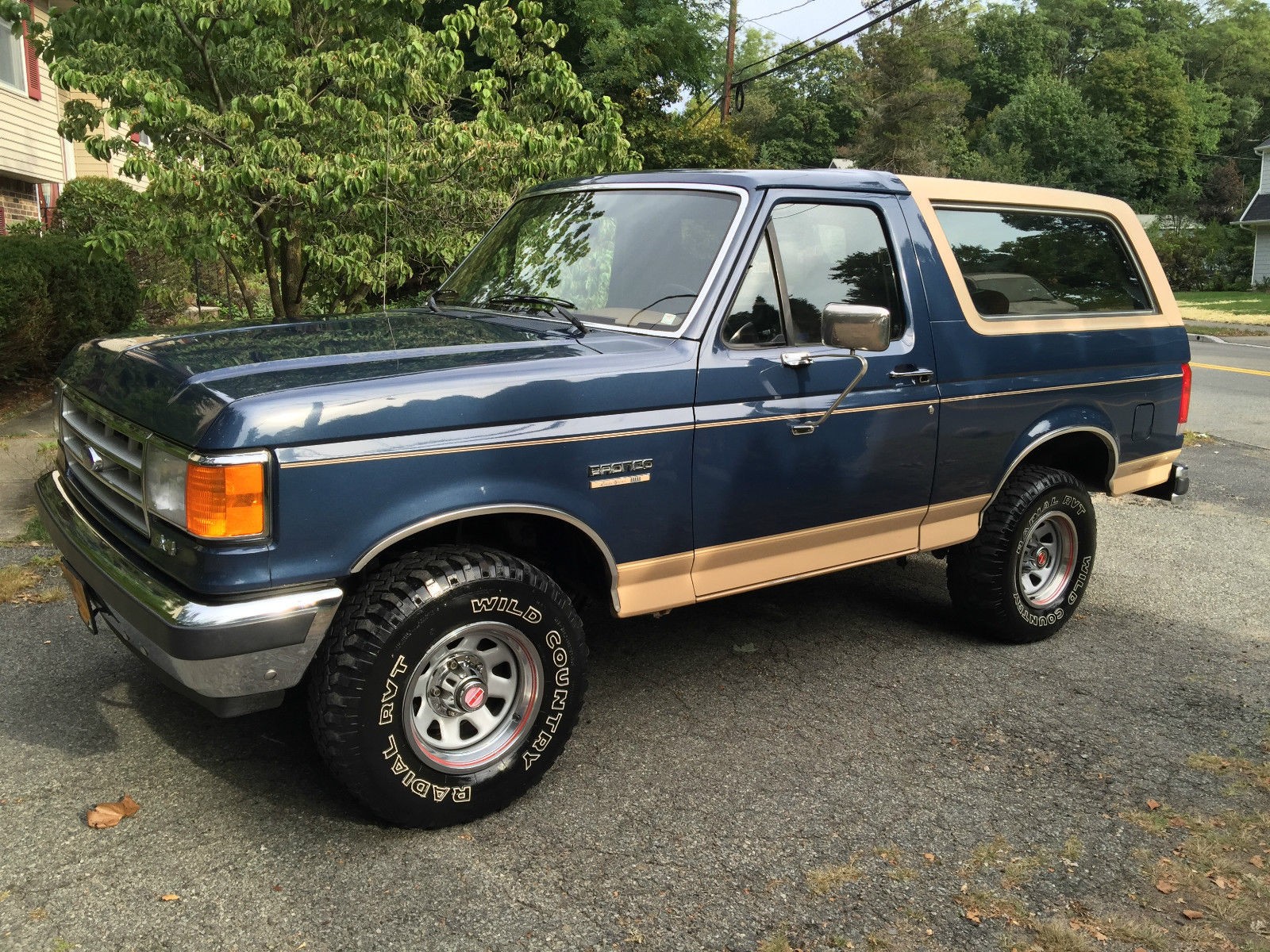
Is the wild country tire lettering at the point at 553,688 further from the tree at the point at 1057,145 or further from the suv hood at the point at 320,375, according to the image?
the tree at the point at 1057,145

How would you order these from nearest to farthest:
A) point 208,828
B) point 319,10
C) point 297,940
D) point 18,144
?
point 297,940 < point 208,828 < point 319,10 < point 18,144

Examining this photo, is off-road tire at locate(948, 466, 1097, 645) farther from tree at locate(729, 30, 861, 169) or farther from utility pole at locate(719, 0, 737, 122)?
tree at locate(729, 30, 861, 169)

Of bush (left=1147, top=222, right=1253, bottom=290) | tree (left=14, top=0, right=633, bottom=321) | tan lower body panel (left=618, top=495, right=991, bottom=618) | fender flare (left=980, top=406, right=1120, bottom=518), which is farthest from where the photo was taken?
bush (left=1147, top=222, right=1253, bottom=290)

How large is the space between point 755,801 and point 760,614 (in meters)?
1.86

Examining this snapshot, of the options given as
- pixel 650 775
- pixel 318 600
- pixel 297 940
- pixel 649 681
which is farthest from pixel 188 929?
pixel 649 681

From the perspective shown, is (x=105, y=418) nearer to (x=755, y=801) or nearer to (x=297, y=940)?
(x=297, y=940)

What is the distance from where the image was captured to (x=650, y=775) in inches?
152

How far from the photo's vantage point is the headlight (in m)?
2.96

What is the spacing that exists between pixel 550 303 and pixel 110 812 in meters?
2.34

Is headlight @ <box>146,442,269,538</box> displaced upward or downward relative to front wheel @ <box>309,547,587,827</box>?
upward

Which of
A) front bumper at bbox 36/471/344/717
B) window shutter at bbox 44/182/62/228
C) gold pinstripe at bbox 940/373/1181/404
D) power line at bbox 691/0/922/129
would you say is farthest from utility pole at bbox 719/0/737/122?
front bumper at bbox 36/471/344/717

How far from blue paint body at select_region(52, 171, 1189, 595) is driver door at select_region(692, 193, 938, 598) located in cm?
1

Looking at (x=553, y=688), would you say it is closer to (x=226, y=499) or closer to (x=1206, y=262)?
(x=226, y=499)

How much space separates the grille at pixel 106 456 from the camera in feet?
11.0
